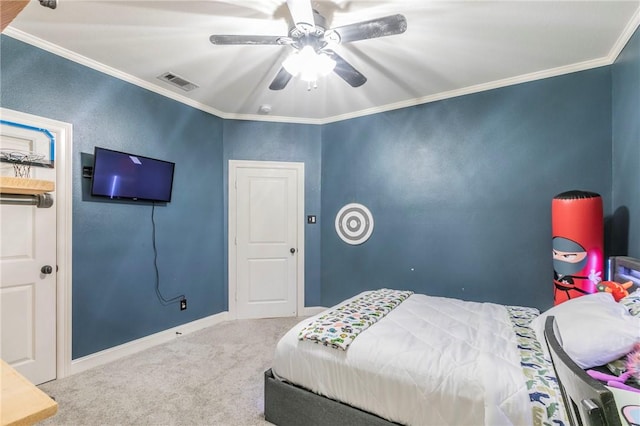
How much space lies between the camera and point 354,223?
399cm

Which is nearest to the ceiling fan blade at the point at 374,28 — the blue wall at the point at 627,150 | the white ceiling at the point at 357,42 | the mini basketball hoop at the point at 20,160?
A: the white ceiling at the point at 357,42

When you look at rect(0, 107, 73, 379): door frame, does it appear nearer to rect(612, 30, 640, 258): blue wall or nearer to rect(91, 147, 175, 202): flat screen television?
rect(91, 147, 175, 202): flat screen television

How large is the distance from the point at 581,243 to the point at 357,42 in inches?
92.4

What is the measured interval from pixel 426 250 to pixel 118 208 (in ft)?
10.7

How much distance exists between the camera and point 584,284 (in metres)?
2.34

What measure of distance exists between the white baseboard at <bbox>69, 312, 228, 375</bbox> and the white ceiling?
2574 mm

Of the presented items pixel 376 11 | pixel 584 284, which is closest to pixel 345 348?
pixel 584 284

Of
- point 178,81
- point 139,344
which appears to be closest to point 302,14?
point 178,81

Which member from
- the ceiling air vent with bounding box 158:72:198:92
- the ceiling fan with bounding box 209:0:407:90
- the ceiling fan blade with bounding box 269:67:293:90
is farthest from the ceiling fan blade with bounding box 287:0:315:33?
the ceiling air vent with bounding box 158:72:198:92

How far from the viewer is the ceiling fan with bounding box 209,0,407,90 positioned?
5.60 feet

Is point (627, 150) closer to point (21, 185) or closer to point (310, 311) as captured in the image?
point (310, 311)

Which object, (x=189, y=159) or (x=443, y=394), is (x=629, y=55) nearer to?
(x=443, y=394)

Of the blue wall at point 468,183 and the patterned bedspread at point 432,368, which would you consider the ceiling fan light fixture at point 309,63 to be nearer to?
the patterned bedspread at point 432,368

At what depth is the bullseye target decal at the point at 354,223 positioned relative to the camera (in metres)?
3.91
